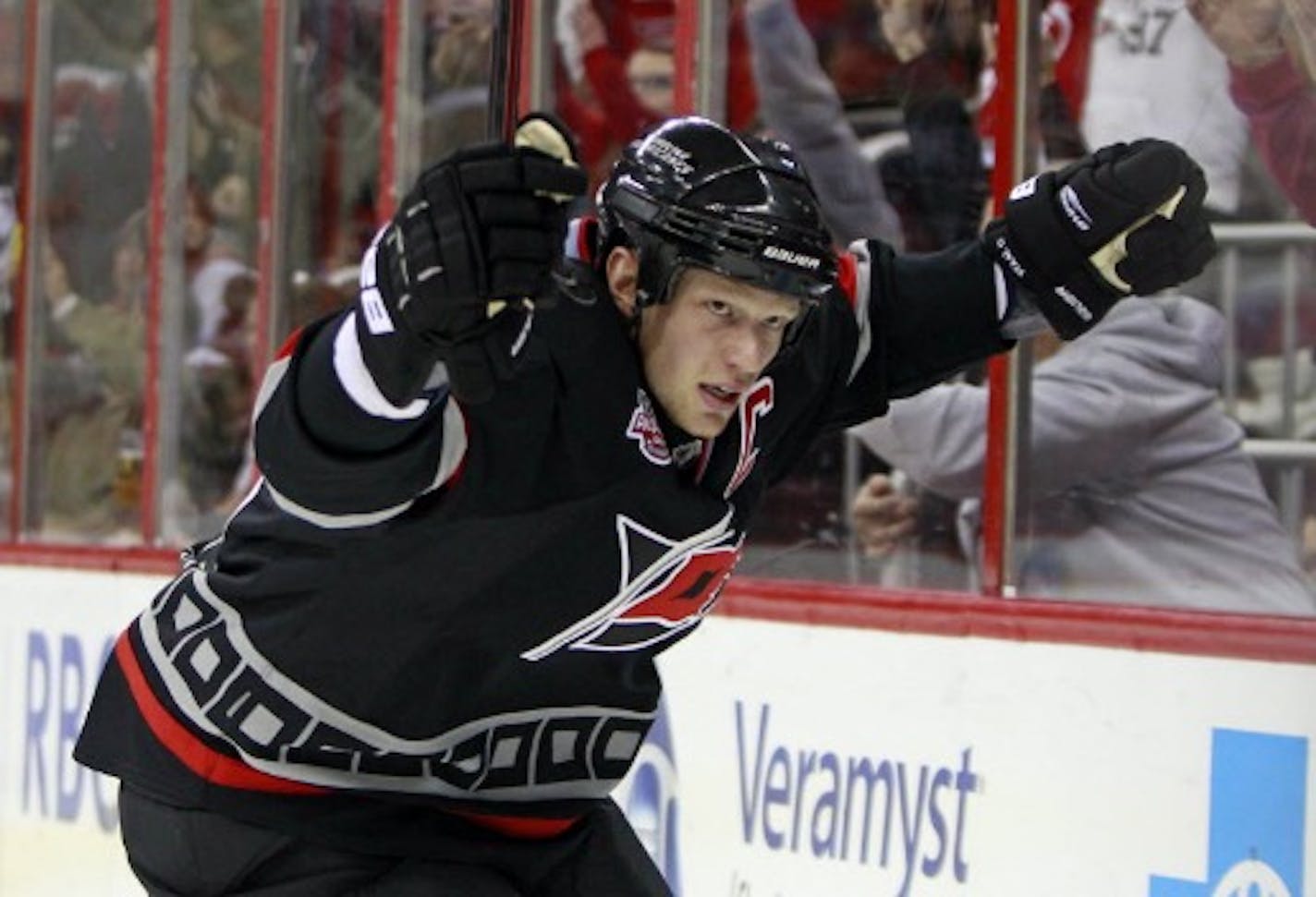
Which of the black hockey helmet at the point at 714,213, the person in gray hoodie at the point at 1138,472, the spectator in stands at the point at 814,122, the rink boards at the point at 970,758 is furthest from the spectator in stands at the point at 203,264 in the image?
the black hockey helmet at the point at 714,213

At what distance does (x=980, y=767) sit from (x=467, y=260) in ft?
6.84

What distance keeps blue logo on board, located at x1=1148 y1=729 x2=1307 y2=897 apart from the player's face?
4.05ft

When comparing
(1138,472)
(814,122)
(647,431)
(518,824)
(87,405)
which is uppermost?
(814,122)

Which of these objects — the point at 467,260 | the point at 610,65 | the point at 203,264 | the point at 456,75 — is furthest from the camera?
the point at 203,264

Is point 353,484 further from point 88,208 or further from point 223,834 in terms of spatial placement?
point 88,208

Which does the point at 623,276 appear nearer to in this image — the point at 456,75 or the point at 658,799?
the point at 658,799

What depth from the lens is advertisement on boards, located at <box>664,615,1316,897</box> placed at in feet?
13.1

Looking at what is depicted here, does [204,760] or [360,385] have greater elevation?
[360,385]

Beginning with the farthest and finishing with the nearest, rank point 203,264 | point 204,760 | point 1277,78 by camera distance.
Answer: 1. point 203,264
2. point 1277,78
3. point 204,760

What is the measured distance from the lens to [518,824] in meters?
3.31

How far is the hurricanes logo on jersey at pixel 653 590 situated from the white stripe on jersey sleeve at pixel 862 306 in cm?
28

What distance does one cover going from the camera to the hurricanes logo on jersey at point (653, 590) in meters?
3.14

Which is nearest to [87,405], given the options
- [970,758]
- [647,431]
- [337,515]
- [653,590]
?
[970,758]

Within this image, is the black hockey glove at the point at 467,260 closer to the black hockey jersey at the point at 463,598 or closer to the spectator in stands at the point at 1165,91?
the black hockey jersey at the point at 463,598
